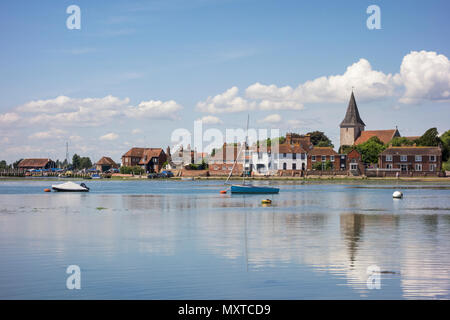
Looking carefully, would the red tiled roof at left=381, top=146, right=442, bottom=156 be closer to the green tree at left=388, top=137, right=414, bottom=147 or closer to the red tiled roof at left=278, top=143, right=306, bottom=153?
the green tree at left=388, top=137, right=414, bottom=147

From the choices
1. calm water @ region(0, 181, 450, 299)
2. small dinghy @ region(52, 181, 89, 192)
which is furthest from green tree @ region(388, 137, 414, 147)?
calm water @ region(0, 181, 450, 299)

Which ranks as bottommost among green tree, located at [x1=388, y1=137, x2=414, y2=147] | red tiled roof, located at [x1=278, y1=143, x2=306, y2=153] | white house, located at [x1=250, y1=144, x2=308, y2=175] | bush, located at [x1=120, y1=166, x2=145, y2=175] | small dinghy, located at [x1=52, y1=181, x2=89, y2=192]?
small dinghy, located at [x1=52, y1=181, x2=89, y2=192]

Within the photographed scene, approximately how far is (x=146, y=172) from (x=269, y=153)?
48.4m

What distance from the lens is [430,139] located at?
491 ft

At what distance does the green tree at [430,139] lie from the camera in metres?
149

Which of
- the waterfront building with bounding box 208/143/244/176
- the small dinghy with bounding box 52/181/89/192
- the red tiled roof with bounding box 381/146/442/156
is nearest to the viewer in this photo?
the small dinghy with bounding box 52/181/89/192

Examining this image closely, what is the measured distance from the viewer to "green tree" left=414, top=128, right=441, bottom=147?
149250 mm

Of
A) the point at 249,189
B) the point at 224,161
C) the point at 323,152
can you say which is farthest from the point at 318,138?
the point at 249,189

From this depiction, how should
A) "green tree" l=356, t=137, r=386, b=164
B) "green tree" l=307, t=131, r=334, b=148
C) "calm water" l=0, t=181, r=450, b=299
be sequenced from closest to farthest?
"calm water" l=0, t=181, r=450, b=299
"green tree" l=356, t=137, r=386, b=164
"green tree" l=307, t=131, r=334, b=148

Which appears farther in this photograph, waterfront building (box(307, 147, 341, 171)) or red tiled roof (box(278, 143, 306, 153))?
red tiled roof (box(278, 143, 306, 153))

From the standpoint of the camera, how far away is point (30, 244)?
93.0 feet

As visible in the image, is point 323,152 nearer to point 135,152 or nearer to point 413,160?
point 413,160

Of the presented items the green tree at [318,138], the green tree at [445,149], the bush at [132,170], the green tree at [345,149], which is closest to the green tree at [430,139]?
the green tree at [445,149]
